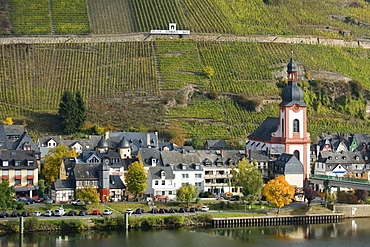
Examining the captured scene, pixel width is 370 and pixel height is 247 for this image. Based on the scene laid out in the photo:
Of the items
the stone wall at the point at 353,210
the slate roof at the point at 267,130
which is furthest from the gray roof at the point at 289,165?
the slate roof at the point at 267,130

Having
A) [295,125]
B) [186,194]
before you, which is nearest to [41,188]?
[186,194]

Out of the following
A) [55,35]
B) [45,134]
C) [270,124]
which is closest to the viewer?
[270,124]

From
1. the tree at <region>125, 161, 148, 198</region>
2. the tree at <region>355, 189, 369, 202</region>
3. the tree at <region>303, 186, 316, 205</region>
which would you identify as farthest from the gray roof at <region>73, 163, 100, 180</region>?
the tree at <region>355, 189, 369, 202</region>

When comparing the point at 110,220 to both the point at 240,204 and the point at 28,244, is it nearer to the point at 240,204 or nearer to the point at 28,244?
the point at 28,244

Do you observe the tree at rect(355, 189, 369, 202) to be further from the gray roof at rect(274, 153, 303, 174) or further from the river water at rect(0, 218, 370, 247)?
the river water at rect(0, 218, 370, 247)

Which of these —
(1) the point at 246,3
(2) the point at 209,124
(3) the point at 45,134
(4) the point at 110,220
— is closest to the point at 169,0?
(1) the point at 246,3

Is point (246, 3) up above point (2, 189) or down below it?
above

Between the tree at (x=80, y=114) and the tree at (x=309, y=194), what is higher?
the tree at (x=80, y=114)

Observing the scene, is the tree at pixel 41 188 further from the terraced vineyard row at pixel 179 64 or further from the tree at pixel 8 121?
the terraced vineyard row at pixel 179 64
